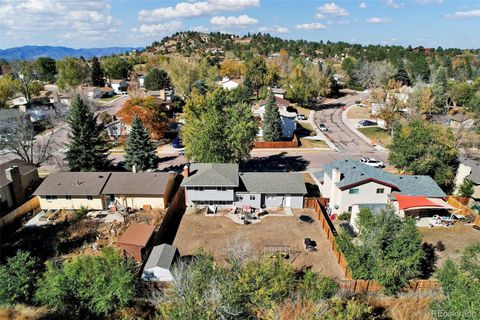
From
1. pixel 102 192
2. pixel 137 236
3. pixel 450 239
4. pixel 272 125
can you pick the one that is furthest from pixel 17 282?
pixel 272 125

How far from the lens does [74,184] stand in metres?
38.1

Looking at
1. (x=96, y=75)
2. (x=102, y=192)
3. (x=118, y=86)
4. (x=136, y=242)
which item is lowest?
(x=136, y=242)

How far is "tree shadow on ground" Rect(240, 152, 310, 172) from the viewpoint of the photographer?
50281 millimetres

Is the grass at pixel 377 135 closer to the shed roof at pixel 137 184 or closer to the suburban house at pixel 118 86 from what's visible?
the shed roof at pixel 137 184

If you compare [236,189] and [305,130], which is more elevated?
[236,189]

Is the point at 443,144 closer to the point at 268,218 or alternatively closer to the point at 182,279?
the point at 268,218

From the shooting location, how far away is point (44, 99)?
92.1 metres

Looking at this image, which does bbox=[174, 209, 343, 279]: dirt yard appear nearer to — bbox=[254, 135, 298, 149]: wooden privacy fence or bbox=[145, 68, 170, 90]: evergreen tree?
bbox=[254, 135, 298, 149]: wooden privacy fence

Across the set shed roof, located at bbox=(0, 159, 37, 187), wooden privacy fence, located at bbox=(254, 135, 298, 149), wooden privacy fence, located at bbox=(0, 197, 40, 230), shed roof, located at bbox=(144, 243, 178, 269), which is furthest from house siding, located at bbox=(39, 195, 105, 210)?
wooden privacy fence, located at bbox=(254, 135, 298, 149)

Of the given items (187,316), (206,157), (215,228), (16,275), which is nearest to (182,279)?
(187,316)

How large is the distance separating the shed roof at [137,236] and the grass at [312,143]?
120 feet

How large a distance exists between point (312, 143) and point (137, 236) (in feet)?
132

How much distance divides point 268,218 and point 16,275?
2306 cm

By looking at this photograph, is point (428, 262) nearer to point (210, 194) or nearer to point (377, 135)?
point (210, 194)
